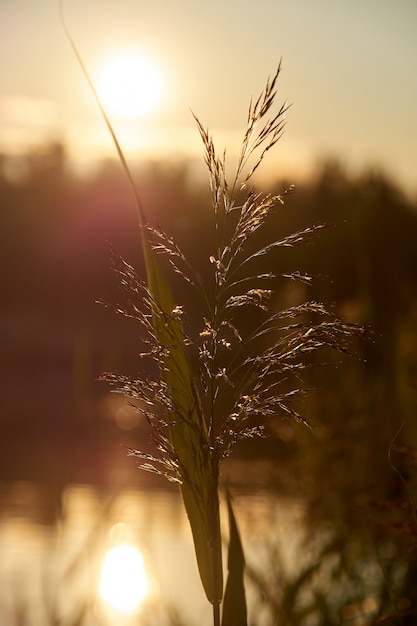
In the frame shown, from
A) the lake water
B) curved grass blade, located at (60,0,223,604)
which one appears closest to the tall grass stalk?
curved grass blade, located at (60,0,223,604)

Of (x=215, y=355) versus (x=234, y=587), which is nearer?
(x=215, y=355)

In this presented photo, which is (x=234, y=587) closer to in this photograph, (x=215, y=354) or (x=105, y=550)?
(x=215, y=354)

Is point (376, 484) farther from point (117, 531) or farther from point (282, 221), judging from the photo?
point (282, 221)

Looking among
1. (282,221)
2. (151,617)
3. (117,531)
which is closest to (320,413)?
(117,531)

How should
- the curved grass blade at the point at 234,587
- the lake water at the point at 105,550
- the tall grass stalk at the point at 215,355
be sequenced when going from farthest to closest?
the lake water at the point at 105,550, the curved grass blade at the point at 234,587, the tall grass stalk at the point at 215,355

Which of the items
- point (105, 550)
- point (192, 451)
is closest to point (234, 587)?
point (192, 451)

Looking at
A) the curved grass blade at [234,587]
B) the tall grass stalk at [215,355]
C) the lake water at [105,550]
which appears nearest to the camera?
the tall grass stalk at [215,355]

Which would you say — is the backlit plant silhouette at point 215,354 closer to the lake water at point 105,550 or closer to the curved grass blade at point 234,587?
the curved grass blade at point 234,587

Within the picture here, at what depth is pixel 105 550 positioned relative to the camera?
3822 millimetres

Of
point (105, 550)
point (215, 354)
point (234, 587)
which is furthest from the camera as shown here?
point (105, 550)

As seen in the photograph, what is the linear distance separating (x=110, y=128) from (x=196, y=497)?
0.51 m

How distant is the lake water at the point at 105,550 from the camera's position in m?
→ 2.31

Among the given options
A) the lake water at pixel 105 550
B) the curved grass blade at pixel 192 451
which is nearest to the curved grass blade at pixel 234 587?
the curved grass blade at pixel 192 451

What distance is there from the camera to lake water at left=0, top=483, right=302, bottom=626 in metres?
2.31
